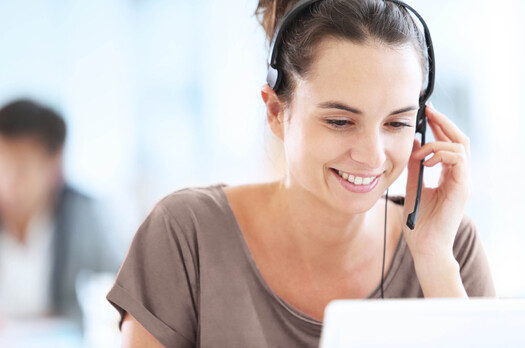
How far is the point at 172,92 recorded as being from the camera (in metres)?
3.66

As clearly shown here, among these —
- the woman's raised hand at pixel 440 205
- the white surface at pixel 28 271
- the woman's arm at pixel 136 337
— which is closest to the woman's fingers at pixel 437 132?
the woman's raised hand at pixel 440 205

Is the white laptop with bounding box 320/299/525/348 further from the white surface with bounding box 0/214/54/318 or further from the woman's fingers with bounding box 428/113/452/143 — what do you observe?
the white surface with bounding box 0/214/54/318

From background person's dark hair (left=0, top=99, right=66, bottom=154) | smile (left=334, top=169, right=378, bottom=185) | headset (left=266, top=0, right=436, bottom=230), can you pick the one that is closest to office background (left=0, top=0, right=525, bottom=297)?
background person's dark hair (left=0, top=99, right=66, bottom=154)

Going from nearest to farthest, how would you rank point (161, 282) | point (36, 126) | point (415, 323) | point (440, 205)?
point (415, 323)
point (161, 282)
point (440, 205)
point (36, 126)

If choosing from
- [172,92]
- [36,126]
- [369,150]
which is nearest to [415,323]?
[369,150]

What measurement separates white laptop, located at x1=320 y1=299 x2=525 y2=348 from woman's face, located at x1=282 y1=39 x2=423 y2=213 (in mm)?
532

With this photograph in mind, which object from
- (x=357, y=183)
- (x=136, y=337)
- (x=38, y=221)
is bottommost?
(x=38, y=221)

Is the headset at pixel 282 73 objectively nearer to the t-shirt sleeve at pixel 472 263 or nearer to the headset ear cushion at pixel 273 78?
the headset ear cushion at pixel 273 78

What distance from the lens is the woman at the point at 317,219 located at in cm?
114

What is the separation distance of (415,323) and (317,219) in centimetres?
75

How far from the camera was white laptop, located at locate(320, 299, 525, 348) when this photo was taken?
0.59 metres

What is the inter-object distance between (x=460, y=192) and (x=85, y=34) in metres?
2.83

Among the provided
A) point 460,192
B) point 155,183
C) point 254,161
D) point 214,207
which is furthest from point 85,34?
point 460,192

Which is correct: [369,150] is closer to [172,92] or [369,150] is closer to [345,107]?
[345,107]
